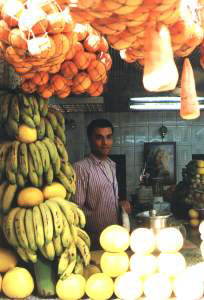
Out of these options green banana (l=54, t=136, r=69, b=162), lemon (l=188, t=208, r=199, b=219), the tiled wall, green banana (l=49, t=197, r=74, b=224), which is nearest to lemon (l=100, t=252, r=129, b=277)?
green banana (l=49, t=197, r=74, b=224)

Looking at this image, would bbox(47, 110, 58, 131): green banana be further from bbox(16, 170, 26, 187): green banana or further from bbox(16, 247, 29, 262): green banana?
bbox(16, 247, 29, 262): green banana

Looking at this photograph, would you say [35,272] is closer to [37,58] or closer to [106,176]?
[37,58]

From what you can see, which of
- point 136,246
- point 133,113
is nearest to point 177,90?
point 136,246

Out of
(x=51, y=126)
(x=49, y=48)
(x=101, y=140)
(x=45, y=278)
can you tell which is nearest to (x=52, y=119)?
(x=51, y=126)

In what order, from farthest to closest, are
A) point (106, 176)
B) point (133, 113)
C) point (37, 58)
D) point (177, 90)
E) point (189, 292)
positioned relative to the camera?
point (133, 113), point (177, 90), point (106, 176), point (189, 292), point (37, 58)

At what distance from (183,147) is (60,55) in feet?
21.5

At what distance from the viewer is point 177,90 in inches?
170

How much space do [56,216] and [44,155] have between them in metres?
0.32

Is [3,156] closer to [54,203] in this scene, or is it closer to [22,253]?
[54,203]

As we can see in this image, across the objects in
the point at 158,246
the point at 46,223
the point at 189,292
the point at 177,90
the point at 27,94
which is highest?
the point at 177,90

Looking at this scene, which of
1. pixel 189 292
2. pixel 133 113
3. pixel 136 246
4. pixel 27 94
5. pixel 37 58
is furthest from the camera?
pixel 133 113

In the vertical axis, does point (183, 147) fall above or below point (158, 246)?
above

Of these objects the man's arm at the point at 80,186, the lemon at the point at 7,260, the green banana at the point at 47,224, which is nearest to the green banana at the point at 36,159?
the green banana at the point at 47,224

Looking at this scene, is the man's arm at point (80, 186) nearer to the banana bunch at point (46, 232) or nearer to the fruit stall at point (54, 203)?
the fruit stall at point (54, 203)
